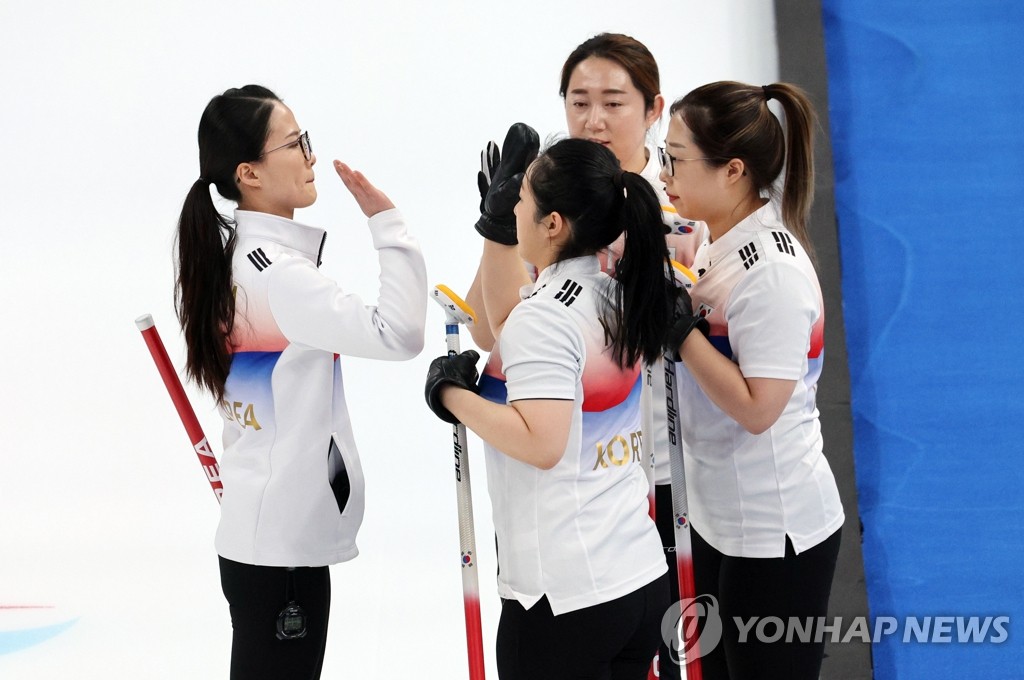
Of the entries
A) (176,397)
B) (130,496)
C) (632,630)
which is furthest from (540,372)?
(130,496)

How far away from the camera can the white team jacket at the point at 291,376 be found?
5.76ft

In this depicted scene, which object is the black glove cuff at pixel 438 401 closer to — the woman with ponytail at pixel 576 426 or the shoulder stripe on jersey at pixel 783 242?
the woman with ponytail at pixel 576 426

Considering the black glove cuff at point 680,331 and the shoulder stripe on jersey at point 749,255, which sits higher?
the shoulder stripe on jersey at point 749,255

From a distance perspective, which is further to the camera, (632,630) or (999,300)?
(999,300)

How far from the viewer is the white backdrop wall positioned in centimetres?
345

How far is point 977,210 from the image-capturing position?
3.13m

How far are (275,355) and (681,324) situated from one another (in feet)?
2.33

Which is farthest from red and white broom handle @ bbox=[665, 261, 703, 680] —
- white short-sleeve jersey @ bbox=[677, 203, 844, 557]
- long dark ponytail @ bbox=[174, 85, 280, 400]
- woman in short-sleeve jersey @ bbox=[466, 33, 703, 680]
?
long dark ponytail @ bbox=[174, 85, 280, 400]

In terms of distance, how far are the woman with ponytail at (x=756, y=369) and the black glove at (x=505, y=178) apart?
0.27m

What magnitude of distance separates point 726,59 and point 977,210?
93 cm

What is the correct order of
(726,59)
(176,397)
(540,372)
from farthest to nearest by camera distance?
(726,59) < (176,397) < (540,372)

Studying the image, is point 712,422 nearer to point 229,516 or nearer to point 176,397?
point 229,516

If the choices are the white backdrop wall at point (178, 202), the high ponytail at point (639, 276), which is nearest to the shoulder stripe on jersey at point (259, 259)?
the high ponytail at point (639, 276)

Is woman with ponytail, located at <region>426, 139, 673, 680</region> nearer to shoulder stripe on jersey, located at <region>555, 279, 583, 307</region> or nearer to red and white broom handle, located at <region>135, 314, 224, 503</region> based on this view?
shoulder stripe on jersey, located at <region>555, 279, 583, 307</region>
